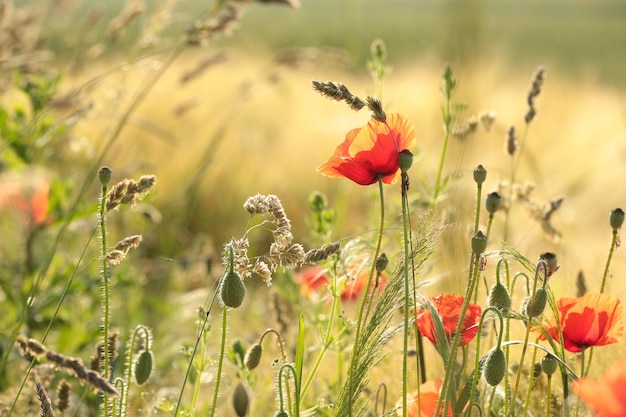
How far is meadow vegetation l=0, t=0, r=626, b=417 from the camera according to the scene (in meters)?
1.03

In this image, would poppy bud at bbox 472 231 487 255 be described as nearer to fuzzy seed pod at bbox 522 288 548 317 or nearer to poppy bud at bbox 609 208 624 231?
fuzzy seed pod at bbox 522 288 548 317

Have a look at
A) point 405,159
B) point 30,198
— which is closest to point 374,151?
point 405,159

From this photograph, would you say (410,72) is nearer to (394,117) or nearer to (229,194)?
(229,194)


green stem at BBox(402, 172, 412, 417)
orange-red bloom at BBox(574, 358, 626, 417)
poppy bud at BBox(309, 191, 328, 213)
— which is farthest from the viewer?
poppy bud at BBox(309, 191, 328, 213)

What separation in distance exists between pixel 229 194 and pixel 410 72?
10.5 feet

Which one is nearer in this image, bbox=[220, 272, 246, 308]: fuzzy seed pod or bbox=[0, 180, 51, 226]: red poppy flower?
bbox=[220, 272, 246, 308]: fuzzy seed pod

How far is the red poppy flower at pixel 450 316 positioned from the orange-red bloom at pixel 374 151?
0.49 ft

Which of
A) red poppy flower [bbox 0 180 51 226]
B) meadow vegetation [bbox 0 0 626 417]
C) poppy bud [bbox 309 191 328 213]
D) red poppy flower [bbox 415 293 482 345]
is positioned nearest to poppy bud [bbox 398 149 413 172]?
meadow vegetation [bbox 0 0 626 417]

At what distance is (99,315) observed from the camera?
237 cm

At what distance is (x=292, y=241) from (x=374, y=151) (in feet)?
5.74

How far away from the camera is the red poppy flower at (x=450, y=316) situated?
1.07 meters

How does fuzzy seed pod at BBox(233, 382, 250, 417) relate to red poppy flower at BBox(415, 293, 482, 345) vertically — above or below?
below

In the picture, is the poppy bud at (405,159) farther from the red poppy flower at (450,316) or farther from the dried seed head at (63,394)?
the dried seed head at (63,394)

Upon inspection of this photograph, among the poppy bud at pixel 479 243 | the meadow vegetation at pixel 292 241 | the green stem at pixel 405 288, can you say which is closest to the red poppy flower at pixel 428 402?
the meadow vegetation at pixel 292 241
